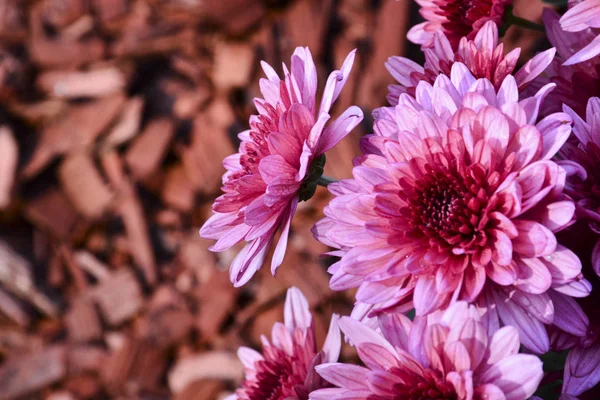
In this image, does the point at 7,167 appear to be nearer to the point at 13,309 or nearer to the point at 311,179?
the point at 13,309

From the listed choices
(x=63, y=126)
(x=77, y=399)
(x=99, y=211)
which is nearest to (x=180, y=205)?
(x=99, y=211)

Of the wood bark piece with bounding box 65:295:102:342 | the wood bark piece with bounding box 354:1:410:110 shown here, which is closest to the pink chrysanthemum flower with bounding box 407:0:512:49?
the wood bark piece with bounding box 354:1:410:110

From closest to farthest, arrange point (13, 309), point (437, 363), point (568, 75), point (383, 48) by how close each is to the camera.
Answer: point (437, 363) → point (568, 75) → point (383, 48) → point (13, 309)

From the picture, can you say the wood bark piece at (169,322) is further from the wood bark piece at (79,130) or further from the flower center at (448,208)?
the flower center at (448,208)

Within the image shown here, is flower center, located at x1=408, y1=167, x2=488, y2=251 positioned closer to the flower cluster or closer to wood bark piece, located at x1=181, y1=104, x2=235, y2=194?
the flower cluster

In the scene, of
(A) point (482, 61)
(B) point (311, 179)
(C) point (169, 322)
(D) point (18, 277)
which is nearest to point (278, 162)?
(B) point (311, 179)

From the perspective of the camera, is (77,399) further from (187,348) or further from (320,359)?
(320,359)
